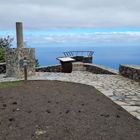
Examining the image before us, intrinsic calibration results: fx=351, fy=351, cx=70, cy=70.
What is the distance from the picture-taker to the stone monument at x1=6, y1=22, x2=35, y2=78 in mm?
13953

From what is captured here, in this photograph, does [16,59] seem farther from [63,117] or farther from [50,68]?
[63,117]

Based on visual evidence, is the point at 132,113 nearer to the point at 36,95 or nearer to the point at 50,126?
the point at 50,126

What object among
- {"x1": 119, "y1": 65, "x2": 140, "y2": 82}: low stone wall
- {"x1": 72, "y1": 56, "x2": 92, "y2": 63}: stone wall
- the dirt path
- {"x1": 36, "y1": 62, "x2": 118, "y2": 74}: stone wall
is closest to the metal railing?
{"x1": 72, "y1": 56, "x2": 92, "y2": 63}: stone wall

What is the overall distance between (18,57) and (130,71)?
14.5 ft

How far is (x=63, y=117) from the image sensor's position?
6566 millimetres

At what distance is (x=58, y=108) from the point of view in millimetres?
7301

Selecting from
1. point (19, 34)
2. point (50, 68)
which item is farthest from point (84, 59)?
point (19, 34)

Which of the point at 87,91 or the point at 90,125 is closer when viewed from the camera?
the point at 90,125

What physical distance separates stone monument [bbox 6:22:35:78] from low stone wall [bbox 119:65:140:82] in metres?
3.76

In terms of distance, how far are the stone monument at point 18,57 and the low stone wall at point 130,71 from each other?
3759 mm

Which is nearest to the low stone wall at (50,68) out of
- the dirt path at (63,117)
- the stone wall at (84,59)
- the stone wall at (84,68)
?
the stone wall at (84,68)

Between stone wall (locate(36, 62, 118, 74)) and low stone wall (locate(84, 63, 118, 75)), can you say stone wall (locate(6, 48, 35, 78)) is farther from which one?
low stone wall (locate(84, 63, 118, 75))

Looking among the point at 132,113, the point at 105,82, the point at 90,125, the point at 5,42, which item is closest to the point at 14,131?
the point at 90,125

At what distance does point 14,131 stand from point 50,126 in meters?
0.63
